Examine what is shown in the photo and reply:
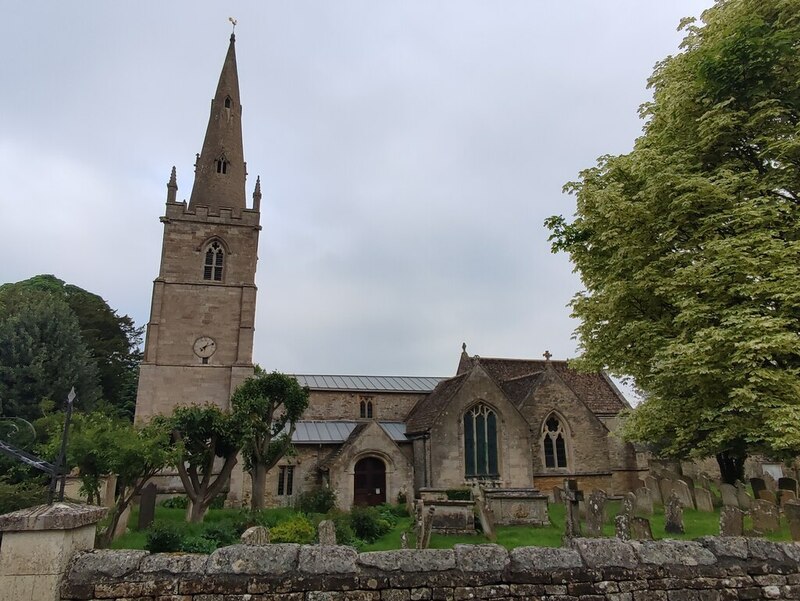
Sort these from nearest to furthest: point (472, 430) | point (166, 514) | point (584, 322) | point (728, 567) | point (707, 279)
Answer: point (728, 567) → point (707, 279) → point (584, 322) → point (166, 514) → point (472, 430)

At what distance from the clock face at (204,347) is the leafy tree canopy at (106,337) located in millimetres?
17074

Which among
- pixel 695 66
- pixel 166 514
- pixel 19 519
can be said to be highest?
pixel 695 66

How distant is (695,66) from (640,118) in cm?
251

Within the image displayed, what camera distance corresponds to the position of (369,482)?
23.3 meters

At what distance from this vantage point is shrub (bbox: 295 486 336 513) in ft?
70.2

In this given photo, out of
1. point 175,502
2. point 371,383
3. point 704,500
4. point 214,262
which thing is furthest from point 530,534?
point 214,262

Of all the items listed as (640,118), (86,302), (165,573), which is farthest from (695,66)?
(86,302)

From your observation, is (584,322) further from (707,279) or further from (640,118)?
(640,118)

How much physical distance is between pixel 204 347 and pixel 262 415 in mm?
9863

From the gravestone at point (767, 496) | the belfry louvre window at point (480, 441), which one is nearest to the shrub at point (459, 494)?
the belfry louvre window at point (480, 441)

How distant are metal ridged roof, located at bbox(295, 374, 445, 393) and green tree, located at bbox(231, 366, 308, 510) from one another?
29.9ft

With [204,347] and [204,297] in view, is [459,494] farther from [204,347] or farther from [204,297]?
[204,297]

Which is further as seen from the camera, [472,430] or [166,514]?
[472,430]

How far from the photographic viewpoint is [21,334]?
31984 millimetres
